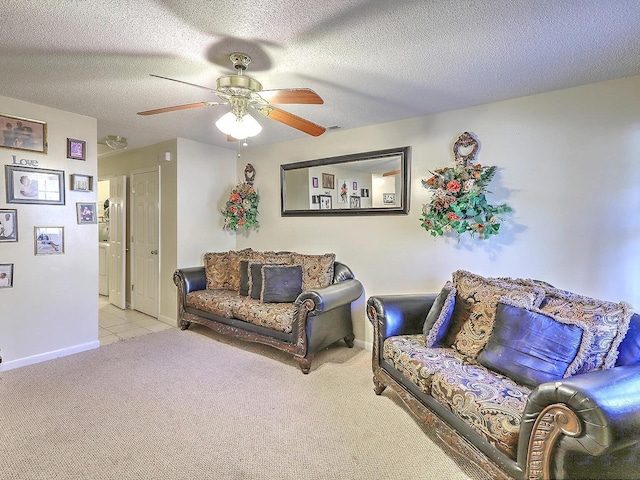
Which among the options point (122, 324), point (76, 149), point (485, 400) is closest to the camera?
point (485, 400)

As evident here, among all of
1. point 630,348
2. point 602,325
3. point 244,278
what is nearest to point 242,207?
point 244,278

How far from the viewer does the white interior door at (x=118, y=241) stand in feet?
16.1

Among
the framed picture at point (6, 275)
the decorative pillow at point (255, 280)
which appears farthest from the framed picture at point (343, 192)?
the framed picture at point (6, 275)

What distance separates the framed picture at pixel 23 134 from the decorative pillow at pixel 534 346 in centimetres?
402

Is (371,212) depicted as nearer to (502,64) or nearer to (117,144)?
(502,64)

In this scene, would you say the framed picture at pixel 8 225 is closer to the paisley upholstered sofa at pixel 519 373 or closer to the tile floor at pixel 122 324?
the tile floor at pixel 122 324

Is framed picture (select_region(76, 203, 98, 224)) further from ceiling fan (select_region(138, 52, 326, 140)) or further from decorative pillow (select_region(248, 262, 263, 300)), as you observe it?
ceiling fan (select_region(138, 52, 326, 140))

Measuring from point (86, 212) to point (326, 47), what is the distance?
293cm

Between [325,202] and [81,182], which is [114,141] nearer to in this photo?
[81,182]

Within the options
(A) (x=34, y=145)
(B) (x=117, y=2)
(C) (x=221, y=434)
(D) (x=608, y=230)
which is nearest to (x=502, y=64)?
(D) (x=608, y=230)

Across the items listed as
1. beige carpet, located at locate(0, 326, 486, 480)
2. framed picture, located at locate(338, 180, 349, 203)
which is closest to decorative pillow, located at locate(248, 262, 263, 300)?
beige carpet, located at locate(0, 326, 486, 480)

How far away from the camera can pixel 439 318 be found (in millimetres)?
2359

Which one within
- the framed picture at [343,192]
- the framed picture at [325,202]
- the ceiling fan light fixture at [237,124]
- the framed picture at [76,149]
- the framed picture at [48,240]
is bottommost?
the framed picture at [48,240]

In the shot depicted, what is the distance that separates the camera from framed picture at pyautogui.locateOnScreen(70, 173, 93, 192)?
325 centimetres
